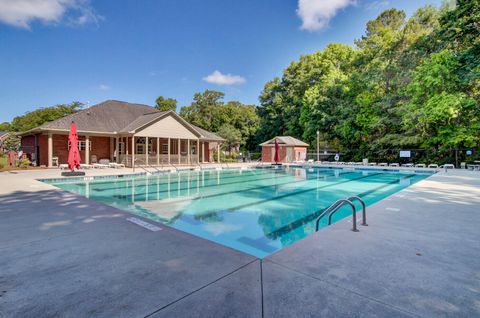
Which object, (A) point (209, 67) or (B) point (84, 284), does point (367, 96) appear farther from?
(B) point (84, 284)

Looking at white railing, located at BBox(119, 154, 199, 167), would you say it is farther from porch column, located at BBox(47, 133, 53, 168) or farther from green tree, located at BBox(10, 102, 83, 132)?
green tree, located at BBox(10, 102, 83, 132)

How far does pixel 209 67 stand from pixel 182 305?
3444cm

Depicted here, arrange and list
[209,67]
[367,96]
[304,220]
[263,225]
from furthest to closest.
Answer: [209,67] < [367,96] < [304,220] < [263,225]

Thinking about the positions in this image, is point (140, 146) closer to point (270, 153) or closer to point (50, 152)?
point (50, 152)

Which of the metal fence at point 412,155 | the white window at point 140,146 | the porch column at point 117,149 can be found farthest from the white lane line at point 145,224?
the metal fence at point 412,155

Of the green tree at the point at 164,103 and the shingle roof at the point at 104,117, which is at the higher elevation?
the green tree at the point at 164,103

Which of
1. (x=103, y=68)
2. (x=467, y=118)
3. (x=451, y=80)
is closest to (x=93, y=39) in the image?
(x=103, y=68)

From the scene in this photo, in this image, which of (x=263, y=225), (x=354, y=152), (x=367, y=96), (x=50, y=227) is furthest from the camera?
(x=354, y=152)

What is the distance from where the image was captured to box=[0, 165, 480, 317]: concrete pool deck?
A: 221 cm

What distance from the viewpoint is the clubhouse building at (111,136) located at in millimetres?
19297

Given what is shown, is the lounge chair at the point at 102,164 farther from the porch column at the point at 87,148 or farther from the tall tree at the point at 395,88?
the tall tree at the point at 395,88

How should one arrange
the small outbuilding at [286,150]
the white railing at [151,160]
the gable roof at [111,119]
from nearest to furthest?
1. the gable roof at [111,119]
2. the white railing at [151,160]
3. the small outbuilding at [286,150]

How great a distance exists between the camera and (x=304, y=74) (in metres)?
36.6

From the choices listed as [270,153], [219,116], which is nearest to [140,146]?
[270,153]
